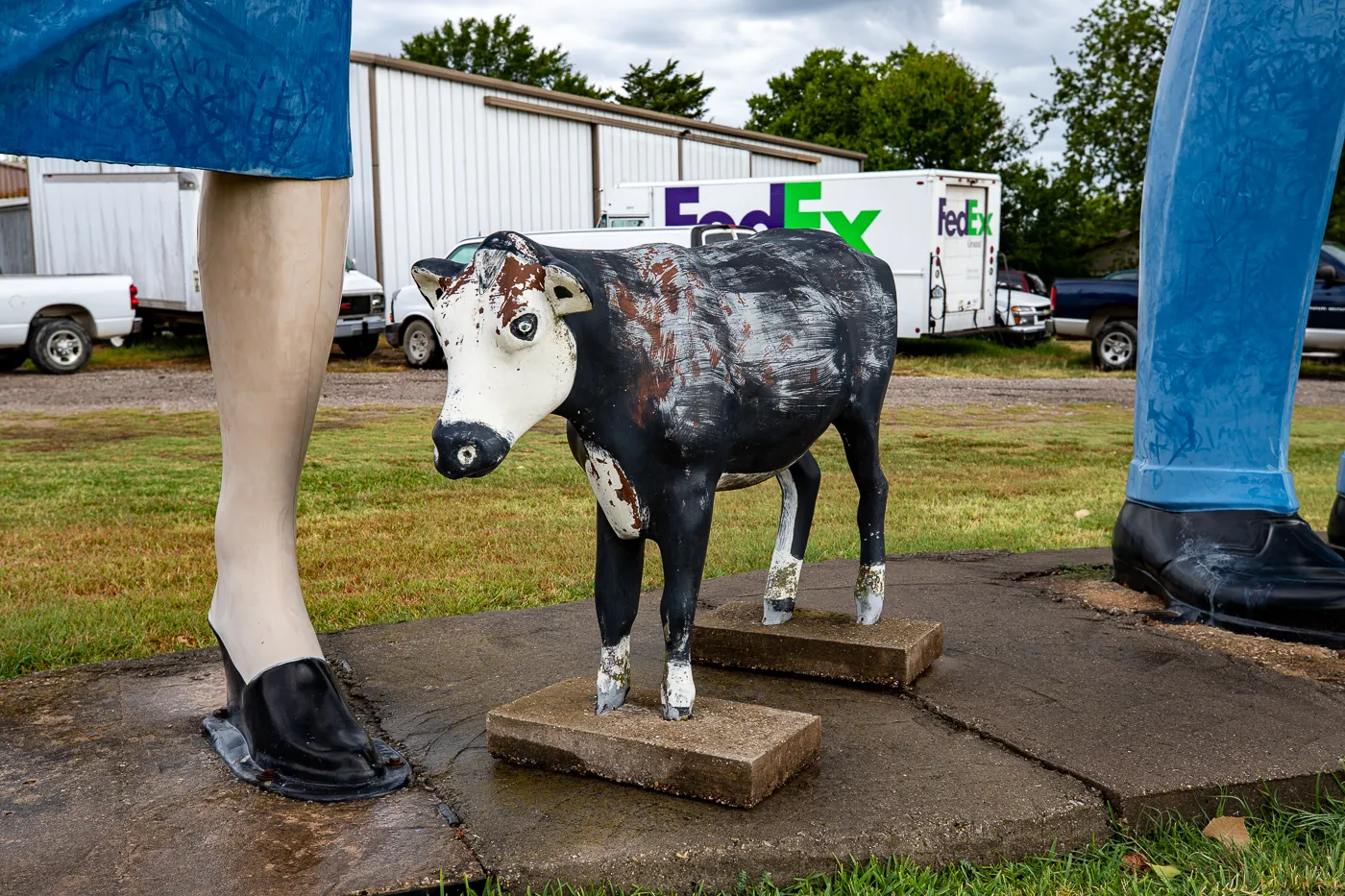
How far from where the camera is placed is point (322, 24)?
2.15 m

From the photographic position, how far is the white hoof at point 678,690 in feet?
7.70

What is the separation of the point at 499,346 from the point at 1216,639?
85.2 inches

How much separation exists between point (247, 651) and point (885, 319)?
60.0 inches

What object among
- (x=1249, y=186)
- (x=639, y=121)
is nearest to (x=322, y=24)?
(x=1249, y=186)

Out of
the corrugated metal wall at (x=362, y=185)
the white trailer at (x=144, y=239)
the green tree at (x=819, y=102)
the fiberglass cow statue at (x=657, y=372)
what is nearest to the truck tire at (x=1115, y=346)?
the white trailer at (x=144, y=239)

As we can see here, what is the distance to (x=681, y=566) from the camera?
2297mm

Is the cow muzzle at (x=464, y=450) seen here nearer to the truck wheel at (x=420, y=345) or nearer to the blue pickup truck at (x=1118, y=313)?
the truck wheel at (x=420, y=345)

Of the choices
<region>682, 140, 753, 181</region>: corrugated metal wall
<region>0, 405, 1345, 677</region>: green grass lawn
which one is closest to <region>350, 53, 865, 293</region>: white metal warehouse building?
<region>682, 140, 753, 181</region>: corrugated metal wall

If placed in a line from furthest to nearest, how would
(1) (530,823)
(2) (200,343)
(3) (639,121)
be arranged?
1. (3) (639,121)
2. (2) (200,343)
3. (1) (530,823)

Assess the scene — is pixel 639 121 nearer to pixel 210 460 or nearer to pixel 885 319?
pixel 210 460

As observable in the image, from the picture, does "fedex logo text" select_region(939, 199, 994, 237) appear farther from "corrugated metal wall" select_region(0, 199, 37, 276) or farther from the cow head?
the cow head

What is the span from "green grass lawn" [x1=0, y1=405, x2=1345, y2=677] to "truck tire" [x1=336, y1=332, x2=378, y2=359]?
24.5ft

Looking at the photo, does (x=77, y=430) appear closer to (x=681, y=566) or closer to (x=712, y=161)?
(x=681, y=566)

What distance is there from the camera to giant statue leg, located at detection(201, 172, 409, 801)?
2.25 m
